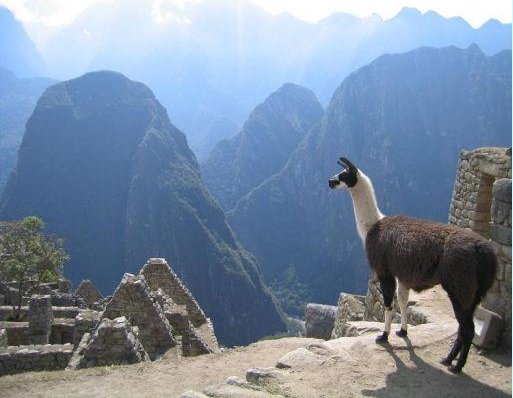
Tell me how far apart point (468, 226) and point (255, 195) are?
151 metres

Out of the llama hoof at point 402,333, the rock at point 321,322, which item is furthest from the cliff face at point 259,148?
the llama hoof at point 402,333

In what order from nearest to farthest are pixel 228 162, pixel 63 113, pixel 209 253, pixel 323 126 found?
pixel 209 253 < pixel 63 113 < pixel 323 126 < pixel 228 162

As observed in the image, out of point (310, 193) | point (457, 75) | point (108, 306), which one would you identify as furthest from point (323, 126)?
point (108, 306)

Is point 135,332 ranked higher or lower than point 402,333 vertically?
lower

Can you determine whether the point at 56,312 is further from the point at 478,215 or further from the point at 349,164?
the point at 349,164

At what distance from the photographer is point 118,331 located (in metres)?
9.41

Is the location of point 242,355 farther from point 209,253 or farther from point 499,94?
point 499,94

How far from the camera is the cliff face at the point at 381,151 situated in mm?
139000

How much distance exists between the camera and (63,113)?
5709 inches

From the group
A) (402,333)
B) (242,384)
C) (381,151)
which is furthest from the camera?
(381,151)

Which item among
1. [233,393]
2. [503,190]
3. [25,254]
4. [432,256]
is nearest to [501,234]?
[503,190]

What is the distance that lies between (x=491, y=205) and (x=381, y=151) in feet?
461

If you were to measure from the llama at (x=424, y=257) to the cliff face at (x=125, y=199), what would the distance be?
103 metres

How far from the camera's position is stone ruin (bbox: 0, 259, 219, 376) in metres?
9.30
